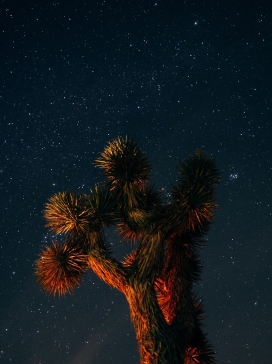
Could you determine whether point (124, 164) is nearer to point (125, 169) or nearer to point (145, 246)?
point (125, 169)

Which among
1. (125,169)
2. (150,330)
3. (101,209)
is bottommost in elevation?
(150,330)

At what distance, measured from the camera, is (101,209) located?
23.8 feet

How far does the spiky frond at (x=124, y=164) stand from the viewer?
307 inches

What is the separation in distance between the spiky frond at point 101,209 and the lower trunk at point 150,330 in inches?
43.6

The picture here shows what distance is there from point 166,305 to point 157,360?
1301mm

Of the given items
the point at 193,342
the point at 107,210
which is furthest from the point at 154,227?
the point at 193,342

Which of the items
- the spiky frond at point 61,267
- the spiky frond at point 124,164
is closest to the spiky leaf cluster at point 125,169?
the spiky frond at point 124,164

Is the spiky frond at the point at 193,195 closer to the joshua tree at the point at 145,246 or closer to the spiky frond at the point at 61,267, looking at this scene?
the joshua tree at the point at 145,246

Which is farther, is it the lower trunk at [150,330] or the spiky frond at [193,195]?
the spiky frond at [193,195]

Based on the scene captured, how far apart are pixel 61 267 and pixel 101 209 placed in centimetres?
107

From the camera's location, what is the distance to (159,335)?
635 cm

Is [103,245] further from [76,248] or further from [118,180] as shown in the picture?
[118,180]

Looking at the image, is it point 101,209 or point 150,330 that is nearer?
point 150,330

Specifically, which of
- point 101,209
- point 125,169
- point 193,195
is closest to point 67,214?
point 101,209
